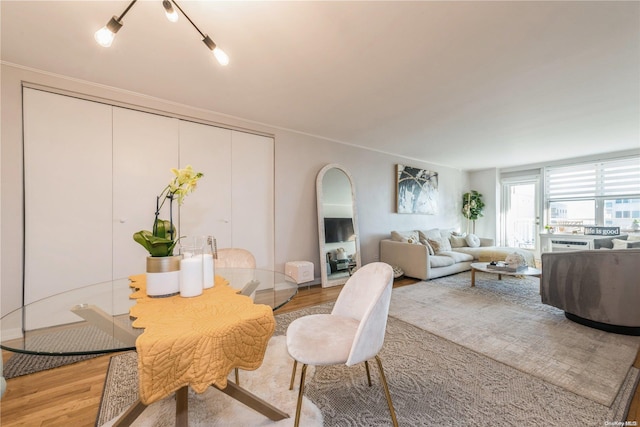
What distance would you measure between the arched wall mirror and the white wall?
0.14 m

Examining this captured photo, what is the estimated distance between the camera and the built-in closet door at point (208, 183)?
3006 millimetres

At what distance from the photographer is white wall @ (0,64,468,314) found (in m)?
2.18

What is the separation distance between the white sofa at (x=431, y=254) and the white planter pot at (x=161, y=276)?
3778 millimetres

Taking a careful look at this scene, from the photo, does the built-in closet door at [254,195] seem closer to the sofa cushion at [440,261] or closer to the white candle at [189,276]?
the white candle at [189,276]

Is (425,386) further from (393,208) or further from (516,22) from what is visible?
(393,208)

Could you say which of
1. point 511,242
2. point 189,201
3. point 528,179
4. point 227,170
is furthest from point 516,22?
point 511,242

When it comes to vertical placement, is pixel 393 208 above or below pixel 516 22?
below

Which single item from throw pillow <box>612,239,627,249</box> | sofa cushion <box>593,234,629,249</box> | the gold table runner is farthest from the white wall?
throw pillow <box>612,239,627,249</box>

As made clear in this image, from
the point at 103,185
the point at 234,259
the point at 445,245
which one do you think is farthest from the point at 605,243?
the point at 103,185

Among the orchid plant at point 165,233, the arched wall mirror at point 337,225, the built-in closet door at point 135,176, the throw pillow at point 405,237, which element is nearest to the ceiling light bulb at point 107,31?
the orchid plant at point 165,233

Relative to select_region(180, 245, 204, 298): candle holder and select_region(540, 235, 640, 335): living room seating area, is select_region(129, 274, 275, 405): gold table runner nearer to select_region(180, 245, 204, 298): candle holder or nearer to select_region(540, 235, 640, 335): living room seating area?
select_region(180, 245, 204, 298): candle holder

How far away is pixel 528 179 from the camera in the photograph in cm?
622

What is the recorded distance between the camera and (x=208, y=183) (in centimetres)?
314

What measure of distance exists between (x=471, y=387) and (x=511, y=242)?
6.32m
